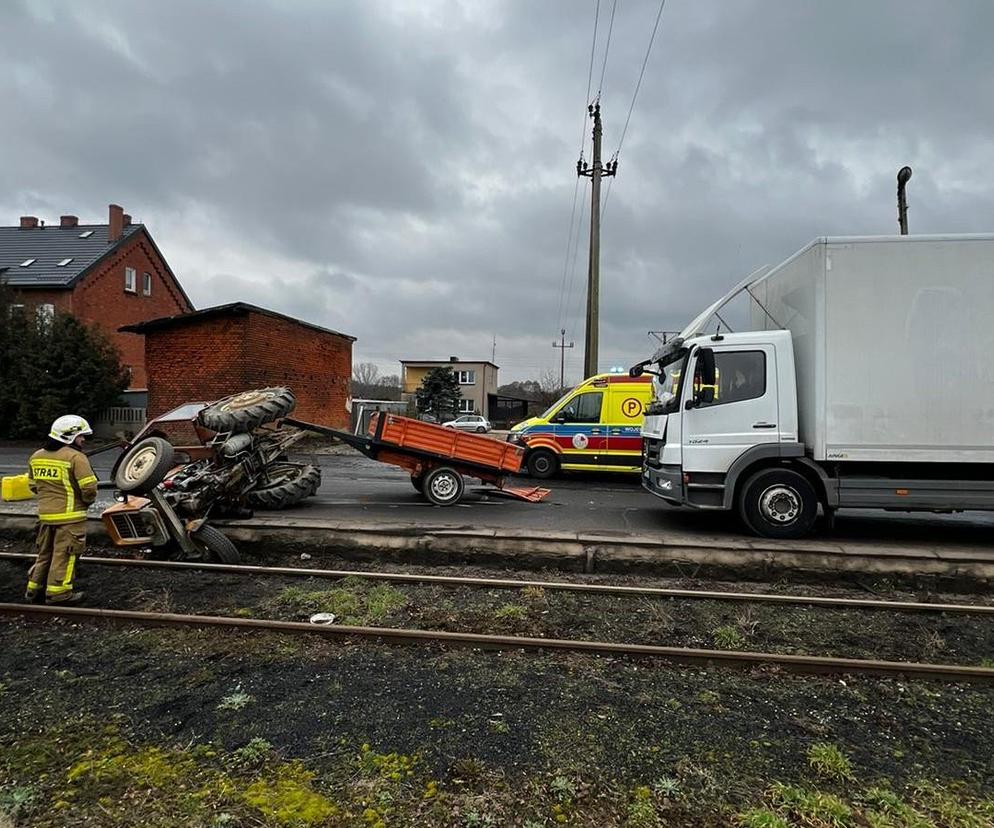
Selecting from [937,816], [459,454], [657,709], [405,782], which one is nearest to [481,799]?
[405,782]

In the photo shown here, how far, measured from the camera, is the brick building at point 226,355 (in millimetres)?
20125

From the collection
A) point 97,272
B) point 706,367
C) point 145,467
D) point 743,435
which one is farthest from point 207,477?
point 97,272

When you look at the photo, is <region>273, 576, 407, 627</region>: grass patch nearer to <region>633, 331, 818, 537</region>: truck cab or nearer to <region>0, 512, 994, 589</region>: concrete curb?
<region>0, 512, 994, 589</region>: concrete curb

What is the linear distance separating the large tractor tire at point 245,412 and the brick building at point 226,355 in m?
12.3

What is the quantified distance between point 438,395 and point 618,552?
41450 mm

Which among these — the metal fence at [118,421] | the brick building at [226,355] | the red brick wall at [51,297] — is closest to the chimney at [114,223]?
the red brick wall at [51,297]

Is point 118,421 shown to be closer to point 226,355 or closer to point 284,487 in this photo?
point 226,355

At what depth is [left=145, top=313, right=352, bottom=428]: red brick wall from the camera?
66.1 ft

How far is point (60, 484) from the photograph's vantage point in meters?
5.21

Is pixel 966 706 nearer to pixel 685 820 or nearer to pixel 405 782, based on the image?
pixel 685 820

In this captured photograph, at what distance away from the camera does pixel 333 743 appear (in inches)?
126

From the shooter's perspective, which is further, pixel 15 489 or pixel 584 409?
pixel 584 409

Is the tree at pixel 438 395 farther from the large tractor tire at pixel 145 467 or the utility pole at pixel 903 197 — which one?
the large tractor tire at pixel 145 467

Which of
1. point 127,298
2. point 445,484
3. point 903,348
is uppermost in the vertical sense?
point 127,298
